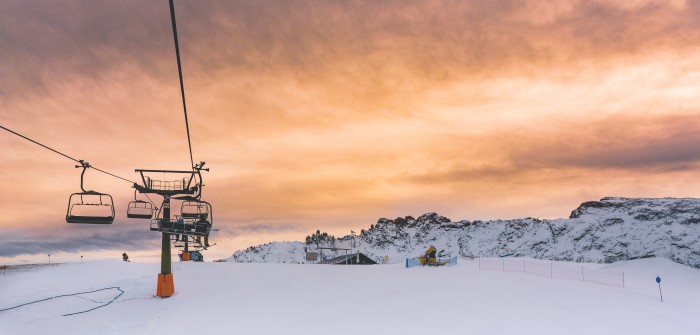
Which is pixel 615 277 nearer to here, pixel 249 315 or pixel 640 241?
pixel 249 315

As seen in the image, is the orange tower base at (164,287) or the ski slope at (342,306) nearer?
the ski slope at (342,306)

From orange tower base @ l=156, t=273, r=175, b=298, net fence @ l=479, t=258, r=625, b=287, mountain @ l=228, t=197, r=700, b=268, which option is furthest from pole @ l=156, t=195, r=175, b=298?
mountain @ l=228, t=197, r=700, b=268

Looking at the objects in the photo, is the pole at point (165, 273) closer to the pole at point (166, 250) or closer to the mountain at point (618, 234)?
the pole at point (166, 250)

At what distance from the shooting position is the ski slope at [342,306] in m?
22.6

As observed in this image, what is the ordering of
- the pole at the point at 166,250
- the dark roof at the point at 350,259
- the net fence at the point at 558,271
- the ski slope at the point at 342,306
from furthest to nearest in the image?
the dark roof at the point at 350,259 → the net fence at the point at 558,271 → the pole at the point at 166,250 → the ski slope at the point at 342,306

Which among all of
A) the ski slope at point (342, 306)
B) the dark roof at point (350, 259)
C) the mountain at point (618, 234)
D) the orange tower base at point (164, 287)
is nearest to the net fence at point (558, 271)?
the ski slope at point (342, 306)

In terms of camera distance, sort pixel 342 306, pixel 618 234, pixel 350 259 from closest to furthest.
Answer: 1. pixel 342 306
2. pixel 350 259
3. pixel 618 234

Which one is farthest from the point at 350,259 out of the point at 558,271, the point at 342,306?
the point at 342,306

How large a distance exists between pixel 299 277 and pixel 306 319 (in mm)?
16891

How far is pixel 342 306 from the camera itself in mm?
26562

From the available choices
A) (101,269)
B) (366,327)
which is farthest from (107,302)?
(101,269)

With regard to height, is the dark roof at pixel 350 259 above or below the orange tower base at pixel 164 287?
below

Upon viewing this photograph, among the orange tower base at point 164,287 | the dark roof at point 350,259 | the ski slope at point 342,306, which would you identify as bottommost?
the dark roof at point 350,259

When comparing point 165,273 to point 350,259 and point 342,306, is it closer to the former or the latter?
point 342,306
